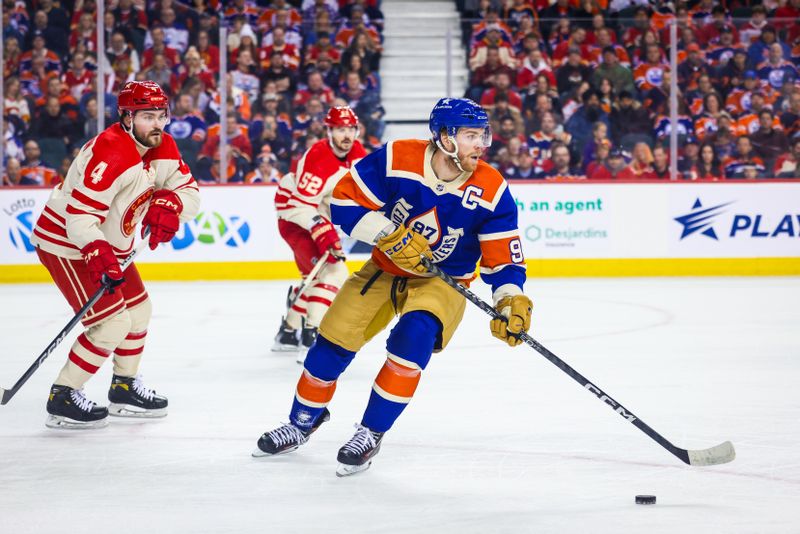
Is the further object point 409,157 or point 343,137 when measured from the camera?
point 343,137

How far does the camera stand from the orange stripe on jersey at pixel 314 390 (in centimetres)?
373

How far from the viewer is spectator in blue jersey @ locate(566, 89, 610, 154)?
33.0 ft

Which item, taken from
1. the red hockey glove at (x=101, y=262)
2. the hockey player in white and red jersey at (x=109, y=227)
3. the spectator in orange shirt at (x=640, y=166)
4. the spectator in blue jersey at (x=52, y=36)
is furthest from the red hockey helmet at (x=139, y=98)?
the spectator in orange shirt at (x=640, y=166)

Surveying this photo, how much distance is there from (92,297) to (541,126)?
640 cm

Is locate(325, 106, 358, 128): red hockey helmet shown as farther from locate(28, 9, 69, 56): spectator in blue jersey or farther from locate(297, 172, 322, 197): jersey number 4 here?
locate(28, 9, 69, 56): spectator in blue jersey

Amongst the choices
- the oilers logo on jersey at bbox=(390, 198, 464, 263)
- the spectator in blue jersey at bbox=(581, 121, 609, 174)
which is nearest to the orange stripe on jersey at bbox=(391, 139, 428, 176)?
the oilers logo on jersey at bbox=(390, 198, 464, 263)

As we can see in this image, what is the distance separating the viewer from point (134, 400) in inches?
178

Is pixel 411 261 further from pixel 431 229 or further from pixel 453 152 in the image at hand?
pixel 453 152

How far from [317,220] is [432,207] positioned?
8.53ft

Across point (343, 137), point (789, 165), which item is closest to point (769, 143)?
point (789, 165)

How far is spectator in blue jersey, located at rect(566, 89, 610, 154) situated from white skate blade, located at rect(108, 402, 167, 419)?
6.22m

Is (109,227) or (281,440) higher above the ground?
(109,227)

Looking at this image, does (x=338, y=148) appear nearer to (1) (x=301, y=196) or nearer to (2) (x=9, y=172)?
(1) (x=301, y=196)

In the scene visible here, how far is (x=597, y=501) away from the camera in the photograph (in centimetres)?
320
